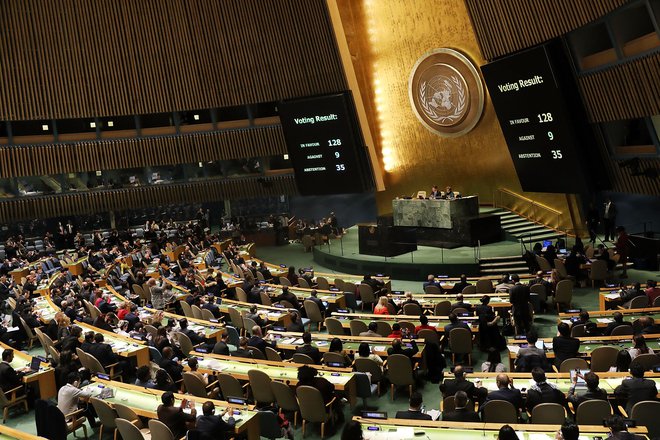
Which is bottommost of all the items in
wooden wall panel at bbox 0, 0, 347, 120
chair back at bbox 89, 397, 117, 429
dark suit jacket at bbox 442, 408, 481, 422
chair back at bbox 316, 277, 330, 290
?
dark suit jacket at bbox 442, 408, 481, 422

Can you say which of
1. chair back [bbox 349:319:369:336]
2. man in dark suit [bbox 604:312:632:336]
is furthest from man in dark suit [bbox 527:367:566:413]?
chair back [bbox 349:319:369:336]

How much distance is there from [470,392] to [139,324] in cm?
714

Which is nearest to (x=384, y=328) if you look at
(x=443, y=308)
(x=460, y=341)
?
(x=460, y=341)

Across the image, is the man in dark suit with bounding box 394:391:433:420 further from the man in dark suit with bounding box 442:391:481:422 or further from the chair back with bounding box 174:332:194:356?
the chair back with bounding box 174:332:194:356

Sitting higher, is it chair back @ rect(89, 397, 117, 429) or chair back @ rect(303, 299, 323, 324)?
chair back @ rect(303, 299, 323, 324)

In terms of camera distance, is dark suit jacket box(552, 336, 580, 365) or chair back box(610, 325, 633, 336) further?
chair back box(610, 325, 633, 336)

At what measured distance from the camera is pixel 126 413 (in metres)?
8.11

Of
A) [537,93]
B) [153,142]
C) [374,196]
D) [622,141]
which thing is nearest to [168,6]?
[153,142]

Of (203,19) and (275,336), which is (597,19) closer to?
(275,336)

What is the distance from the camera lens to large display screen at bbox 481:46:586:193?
54.9 ft

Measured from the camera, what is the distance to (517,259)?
18203 millimetres

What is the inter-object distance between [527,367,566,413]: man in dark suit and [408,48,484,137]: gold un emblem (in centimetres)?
1599

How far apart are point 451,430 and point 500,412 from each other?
2.49 ft

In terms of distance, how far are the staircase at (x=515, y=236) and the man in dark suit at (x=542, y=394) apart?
10.6 metres
